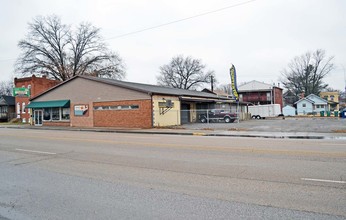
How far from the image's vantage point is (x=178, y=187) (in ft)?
18.0

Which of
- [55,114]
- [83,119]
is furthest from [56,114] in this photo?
[83,119]

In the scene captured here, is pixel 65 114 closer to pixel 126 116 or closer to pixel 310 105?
pixel 126 116

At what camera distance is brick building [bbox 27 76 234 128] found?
25.8 meters

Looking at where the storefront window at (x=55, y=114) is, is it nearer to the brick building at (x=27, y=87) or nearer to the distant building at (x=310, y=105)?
the brick building at (x=27, y=87)

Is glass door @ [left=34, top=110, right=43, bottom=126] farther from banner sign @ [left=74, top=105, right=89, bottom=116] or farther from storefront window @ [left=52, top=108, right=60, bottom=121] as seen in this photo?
banner sign @ [left=74, top=105, right=89, bottom=116]

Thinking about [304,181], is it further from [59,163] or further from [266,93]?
[266,93]

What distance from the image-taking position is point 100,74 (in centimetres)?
4953

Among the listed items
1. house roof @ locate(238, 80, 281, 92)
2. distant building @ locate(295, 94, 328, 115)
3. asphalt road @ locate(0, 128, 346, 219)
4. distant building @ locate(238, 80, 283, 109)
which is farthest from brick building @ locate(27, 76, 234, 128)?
distant building @ locate(295, 94, 328, 115)

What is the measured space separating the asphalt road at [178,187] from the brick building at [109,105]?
17.0 meters

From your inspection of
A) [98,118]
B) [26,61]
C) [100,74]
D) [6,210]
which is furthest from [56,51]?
[6,210]

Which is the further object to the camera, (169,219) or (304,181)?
(304,181)

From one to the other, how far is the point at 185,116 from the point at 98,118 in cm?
1030

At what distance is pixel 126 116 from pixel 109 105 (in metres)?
2.78

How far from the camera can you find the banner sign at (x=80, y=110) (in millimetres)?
30484
